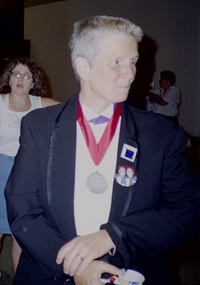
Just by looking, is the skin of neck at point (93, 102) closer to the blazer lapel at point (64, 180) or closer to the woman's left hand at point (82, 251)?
the blazer lapel at point (64, 180)

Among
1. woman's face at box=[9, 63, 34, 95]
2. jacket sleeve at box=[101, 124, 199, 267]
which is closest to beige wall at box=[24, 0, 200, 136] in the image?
woman's face at box=[9, 63, 34, 95]

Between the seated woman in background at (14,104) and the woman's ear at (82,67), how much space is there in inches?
61.7

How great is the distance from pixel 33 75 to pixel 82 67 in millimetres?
1964

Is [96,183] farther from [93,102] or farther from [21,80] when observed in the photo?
[21,80]

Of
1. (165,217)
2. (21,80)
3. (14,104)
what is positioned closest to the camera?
(165,217)

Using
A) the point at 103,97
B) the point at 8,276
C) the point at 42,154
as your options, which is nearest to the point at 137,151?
the point at 103,97

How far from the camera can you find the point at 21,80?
290 cm

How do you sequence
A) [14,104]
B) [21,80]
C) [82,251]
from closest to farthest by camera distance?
[82,251] → [14,104] → [21,80]

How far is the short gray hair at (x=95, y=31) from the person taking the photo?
1.08 metres

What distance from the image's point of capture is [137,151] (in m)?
1.15

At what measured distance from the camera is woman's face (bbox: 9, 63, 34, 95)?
2857 millimetres

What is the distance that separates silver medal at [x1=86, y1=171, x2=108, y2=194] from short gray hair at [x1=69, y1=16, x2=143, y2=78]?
0.40m

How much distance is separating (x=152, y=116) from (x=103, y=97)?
21 cm

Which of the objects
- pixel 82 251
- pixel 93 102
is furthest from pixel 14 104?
pixel 82 251
